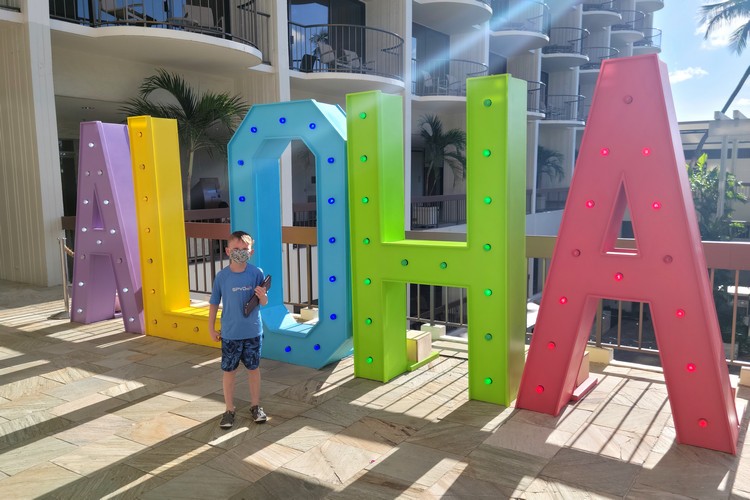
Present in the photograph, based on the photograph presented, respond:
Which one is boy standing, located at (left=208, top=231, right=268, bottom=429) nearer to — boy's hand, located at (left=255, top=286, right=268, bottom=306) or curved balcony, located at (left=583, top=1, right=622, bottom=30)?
boy's hand, located at (left=255, top=286, right=268, bottom=306)

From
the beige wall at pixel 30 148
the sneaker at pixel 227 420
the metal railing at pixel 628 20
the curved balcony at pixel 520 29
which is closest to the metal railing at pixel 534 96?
the curved balcony at pixel 520 29

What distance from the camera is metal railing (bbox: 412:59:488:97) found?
19156 millimetres

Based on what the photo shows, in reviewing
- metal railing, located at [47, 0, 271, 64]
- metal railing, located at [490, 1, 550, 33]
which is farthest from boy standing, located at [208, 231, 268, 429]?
metal railing, located at [490, 1, 550, 33]

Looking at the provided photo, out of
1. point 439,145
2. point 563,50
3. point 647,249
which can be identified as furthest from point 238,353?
point 563,50

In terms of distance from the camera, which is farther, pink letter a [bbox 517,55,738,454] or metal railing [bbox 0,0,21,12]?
metal railing [bbox 0,0,21,12]

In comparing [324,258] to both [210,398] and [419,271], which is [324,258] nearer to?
[419,271]

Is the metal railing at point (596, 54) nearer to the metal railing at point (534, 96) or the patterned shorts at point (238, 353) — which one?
the metal railing at point (534, 96)

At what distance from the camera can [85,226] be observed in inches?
282

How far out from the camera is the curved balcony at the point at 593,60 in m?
31.4

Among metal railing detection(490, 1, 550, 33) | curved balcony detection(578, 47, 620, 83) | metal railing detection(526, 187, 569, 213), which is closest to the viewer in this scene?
metal railing detection(490, 1, 550, 33)

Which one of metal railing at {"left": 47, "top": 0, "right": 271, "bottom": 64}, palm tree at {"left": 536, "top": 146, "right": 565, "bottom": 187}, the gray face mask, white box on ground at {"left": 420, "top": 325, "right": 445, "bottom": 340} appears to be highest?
metal railing at {"left": 47, "top": 0, "right": 271, "bottom": 64}

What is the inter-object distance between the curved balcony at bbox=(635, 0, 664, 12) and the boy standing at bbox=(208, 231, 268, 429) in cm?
3945

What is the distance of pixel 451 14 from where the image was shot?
19234mm

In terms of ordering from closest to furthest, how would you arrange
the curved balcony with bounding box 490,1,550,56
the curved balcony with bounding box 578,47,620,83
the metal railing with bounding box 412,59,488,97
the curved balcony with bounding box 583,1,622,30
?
the metal railing with bounding box 412,59,488,97 → the curved balcony with bounding box 490,1,550,56 → the curved balcony with bounding box 583,1,622,30 → the curved balcony with bounding box 578,47,620,83
